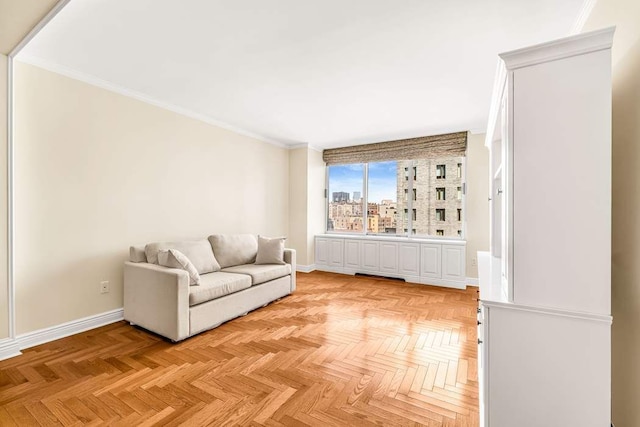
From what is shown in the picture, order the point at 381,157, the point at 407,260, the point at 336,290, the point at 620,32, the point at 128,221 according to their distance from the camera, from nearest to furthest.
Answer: the point at 620,32 < the point at 128,221 < the point at 336,290 < the point at 407,260 < the point at 381,157

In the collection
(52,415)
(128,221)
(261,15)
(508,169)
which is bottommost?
(52,415)

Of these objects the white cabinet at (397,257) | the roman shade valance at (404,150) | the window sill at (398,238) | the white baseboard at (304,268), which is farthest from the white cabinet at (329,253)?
the roman shade valance at (404,150)

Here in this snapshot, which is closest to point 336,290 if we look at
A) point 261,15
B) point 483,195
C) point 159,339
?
point 159,339

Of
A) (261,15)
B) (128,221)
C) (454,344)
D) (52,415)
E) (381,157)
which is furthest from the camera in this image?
(381,157)

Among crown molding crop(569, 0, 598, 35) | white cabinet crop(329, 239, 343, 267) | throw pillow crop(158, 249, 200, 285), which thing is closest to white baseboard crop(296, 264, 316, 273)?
white cabinet crop(329, 239, 343, 267)

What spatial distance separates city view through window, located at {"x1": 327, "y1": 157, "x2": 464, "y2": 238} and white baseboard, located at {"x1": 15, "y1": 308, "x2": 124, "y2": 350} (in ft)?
13.3

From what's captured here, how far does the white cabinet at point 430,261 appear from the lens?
185 inches

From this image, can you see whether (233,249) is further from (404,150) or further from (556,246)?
(556,246)

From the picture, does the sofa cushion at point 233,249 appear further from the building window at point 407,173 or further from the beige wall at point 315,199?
the building window at point 407,173

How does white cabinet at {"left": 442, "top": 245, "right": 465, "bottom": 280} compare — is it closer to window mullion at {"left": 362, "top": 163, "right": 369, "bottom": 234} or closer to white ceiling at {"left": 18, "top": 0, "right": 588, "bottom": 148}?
window mullion at {"left": 362, "top": 163, "right": 369, "bottom": 234}

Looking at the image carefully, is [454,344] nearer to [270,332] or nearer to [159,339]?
[270,332]

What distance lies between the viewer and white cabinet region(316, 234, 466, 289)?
15.1ft

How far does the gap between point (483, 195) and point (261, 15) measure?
4.09 meters

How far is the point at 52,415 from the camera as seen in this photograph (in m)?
1.70
